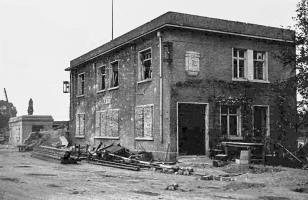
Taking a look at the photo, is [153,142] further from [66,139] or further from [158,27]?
[66,139]

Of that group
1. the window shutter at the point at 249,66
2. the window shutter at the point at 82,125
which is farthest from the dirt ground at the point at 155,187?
the window shutter at the point at 82,125

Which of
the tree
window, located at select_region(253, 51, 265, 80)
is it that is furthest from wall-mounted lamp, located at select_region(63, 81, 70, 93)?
the tree

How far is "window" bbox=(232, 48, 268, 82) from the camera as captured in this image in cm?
2209

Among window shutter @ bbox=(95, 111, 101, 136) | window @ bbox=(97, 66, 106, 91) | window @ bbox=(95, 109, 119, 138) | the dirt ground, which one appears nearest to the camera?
the dirt ground

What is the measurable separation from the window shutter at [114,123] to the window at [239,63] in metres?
7.36

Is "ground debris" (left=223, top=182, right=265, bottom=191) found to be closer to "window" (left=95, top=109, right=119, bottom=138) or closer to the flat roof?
the flat roof

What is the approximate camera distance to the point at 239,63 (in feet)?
73.0

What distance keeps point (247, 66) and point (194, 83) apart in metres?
3.42

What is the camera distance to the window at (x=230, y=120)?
2139 cm

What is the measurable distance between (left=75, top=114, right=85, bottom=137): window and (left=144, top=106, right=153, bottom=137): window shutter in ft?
33.1

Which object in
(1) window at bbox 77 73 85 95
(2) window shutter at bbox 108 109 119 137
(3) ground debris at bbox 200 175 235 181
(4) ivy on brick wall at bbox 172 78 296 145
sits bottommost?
(3) ground debris at bbox 200 175 235 181

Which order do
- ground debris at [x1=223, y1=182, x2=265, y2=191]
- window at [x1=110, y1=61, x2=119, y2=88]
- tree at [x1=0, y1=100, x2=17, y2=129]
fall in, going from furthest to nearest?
1. tree at [x1=0, y1=100, x2=17, y2=129]
2. window at [x1=110, y1=61, x2=119, y2=88]
3. ground debris at [x1=223, y1=182, x2=265, y2=191]

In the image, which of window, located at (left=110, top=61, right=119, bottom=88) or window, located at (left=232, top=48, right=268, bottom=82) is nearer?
window, located at (left=232, top=48, right=268, bottom=82)

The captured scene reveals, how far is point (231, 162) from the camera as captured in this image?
18.3 m
